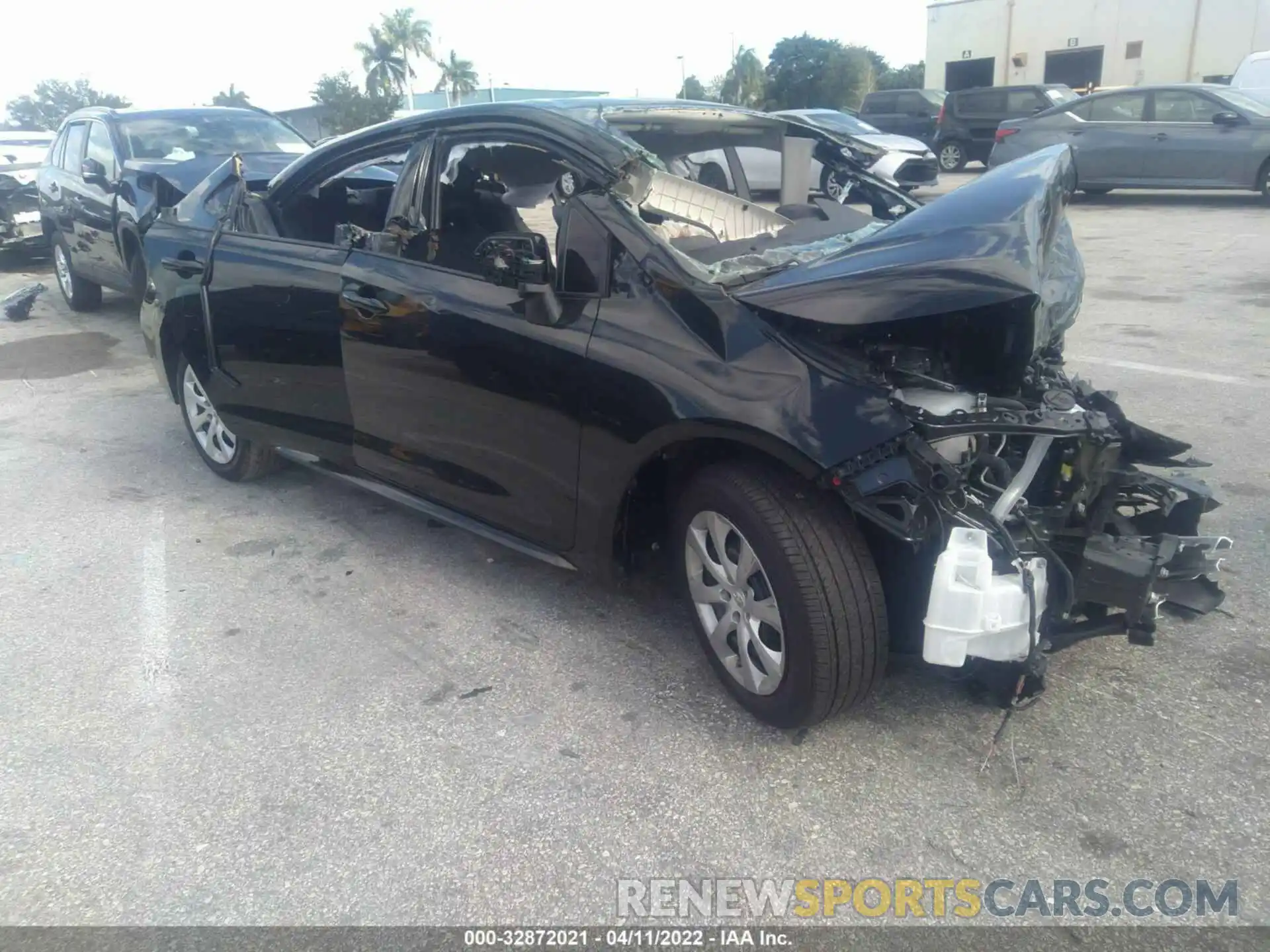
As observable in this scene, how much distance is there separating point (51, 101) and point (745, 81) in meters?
60.6

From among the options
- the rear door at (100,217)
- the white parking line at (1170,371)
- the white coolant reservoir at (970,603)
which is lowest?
the white parking line at (1170,371)

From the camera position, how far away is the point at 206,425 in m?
5.27

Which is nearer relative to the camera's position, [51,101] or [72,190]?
[72,190]

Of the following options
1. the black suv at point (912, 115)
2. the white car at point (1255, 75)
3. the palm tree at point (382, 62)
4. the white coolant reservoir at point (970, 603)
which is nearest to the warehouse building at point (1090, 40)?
the black suv at point (912, 115)

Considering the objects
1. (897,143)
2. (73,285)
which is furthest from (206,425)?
(897,143)

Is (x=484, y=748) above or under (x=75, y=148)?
under

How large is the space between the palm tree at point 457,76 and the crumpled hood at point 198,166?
85634 mm

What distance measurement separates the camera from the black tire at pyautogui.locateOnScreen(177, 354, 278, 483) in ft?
16.8

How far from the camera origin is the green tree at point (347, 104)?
51.7 meters

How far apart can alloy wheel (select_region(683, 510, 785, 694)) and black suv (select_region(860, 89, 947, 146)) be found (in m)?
22.4

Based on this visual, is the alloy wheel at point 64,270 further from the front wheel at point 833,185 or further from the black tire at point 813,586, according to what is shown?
the black tire at point 813,586

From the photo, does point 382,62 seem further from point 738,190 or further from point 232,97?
point 738,190

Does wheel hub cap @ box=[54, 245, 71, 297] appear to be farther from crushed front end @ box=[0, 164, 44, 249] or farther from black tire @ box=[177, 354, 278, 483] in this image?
black tire @ box=[177, 354, 278, 483]

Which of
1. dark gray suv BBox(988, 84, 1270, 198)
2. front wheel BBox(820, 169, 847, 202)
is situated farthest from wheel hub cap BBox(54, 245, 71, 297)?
dark gray suv BBox(988, 84, 1270, 198)
